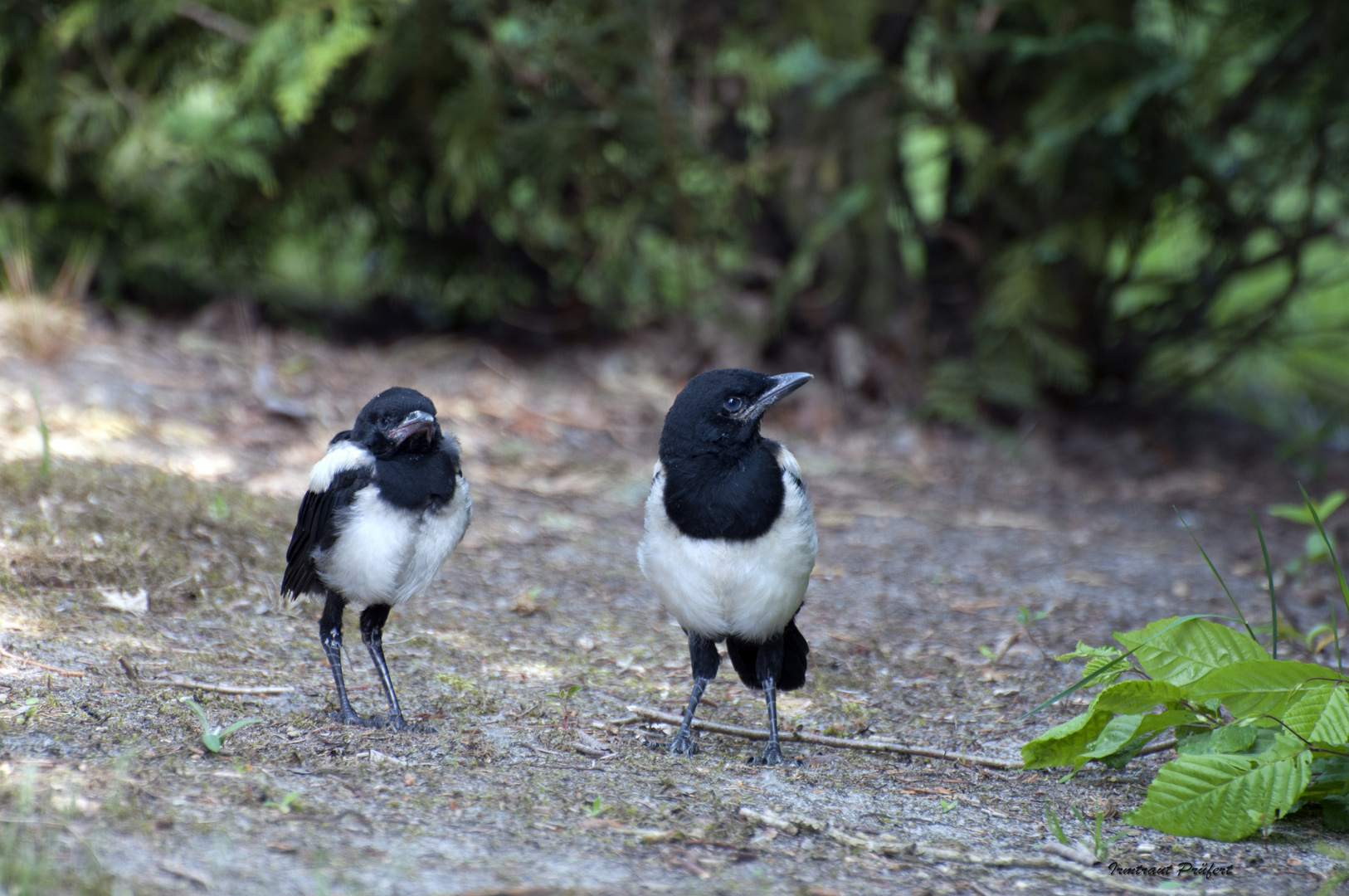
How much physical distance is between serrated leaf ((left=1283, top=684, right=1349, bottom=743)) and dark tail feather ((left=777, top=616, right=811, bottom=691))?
1304 mm

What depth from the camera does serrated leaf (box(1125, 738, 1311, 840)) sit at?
2.63 meters

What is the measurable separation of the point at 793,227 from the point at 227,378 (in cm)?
334

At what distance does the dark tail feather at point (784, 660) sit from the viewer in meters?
3.54

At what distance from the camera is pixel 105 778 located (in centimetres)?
252

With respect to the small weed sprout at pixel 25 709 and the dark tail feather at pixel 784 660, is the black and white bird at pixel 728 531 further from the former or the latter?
the small weed sprout at pixel 25 709

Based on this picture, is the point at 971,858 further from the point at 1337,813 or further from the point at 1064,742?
the point at 1337,813

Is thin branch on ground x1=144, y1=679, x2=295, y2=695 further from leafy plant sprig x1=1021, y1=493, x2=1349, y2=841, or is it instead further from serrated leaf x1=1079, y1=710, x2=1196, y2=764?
serrated leaf x1=1079, y1=710, x2=1196, y2=764

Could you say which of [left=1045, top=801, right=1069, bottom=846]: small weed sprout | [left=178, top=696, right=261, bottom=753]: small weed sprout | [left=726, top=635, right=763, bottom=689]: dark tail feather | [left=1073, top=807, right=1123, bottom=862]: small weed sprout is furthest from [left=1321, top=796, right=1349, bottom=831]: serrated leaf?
[left=178, top=696, right=261, bottom=753]: small weed sprout

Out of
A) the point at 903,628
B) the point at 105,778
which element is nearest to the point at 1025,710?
the point at 903,628

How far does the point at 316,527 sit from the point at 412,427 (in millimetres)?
402

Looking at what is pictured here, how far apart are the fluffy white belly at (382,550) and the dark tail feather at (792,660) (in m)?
0.98

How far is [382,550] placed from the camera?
3180mm

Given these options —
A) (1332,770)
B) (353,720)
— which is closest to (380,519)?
(353,720)

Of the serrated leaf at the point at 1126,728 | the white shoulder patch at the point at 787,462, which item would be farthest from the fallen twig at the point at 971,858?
the white shoulder patch at the point at 787,462
